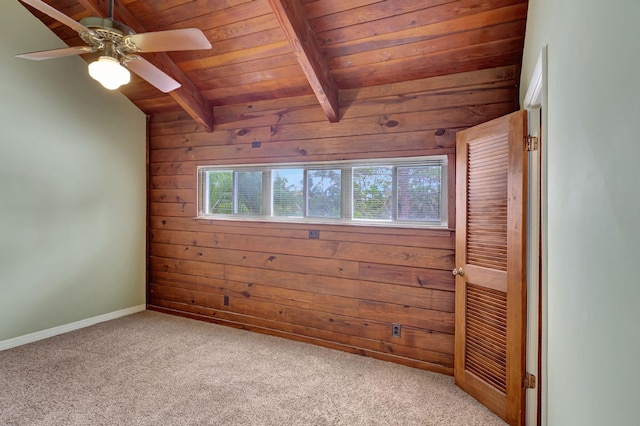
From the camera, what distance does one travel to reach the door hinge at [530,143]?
1.99m

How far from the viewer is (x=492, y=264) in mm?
2287

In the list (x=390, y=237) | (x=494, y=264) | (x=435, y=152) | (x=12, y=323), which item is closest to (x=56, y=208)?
(x=12, y=323)

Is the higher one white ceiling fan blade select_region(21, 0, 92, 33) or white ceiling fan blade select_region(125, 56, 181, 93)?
white ceiling fan blade select_region(21, 0, 92, 33)

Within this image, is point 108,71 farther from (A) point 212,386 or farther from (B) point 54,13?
(A) point 212,386

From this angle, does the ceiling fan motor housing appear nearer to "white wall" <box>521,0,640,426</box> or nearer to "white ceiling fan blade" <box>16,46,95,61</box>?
"white ceiling fan blade" <box>16,46,95,61</box>

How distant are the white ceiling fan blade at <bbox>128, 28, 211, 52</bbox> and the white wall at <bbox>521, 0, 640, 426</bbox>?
5.55ft

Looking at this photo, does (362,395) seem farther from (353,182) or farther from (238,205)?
(238,205)

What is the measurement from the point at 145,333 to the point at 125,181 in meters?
1.82

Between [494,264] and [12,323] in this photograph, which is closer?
[494,264]

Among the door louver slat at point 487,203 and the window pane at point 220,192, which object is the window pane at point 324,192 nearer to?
the window pane at point 220,192

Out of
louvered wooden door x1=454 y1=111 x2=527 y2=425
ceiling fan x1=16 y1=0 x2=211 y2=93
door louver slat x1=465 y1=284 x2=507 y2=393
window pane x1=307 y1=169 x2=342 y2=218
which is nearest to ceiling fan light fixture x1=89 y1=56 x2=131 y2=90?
ceiling fan x1=16 y1=0 x2=211 y2=93

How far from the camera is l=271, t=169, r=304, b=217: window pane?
3.52m

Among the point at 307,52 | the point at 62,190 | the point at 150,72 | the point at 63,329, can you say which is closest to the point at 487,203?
the point at 307,52

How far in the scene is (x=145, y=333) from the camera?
11.8 feet
